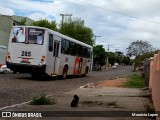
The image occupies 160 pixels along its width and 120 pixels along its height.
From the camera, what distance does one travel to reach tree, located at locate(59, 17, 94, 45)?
73.4 meters

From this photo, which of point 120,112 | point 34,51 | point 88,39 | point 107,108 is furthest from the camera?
point 88,39

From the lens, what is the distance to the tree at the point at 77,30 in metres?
73.4

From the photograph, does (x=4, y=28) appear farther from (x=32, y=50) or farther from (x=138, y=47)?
(x=138, y=47)

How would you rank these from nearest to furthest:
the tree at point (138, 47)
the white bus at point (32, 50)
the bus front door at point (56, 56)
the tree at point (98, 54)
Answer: the white bus at point (32, 50) < the bus front door at point (56, 56) < the tree at point (98, 54) < the tree at point (138, 47)

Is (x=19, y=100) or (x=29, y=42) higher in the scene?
(x=29, y=42)

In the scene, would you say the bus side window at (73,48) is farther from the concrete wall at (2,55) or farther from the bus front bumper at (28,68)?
the concrete wall at (2,55)

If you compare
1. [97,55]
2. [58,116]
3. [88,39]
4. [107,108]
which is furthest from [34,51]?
[97,55]

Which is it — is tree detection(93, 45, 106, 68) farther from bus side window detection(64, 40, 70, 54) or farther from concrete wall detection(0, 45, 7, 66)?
bus side window detection(64, 40, 70, 54)

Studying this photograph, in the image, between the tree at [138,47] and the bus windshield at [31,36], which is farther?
the tree at [138,47]

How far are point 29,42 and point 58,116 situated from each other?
48.6ft

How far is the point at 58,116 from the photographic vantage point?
9.66 m

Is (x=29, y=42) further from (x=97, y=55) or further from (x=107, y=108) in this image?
(x=97, y=55)

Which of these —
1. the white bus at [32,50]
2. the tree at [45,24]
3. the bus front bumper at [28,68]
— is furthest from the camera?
the tree at [45,24]

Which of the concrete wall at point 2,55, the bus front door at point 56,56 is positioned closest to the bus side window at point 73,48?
the bus front door at point 56,56
